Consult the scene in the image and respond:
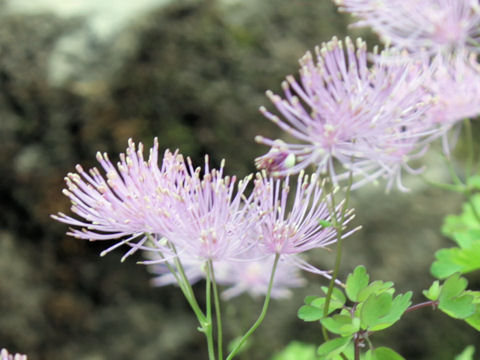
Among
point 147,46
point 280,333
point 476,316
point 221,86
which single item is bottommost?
point 280,333

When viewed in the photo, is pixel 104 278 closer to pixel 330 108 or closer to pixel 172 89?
pixel 172 89

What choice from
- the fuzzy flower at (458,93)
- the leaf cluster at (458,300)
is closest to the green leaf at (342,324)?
the leaf cluster at (458,300)

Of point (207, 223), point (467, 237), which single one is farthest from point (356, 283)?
point (467, 237)

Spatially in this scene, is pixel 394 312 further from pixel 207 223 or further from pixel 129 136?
pixel 129 136

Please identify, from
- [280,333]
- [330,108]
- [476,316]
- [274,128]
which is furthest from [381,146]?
[280,333]

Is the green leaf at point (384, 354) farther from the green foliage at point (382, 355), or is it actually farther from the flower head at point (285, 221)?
the flower head at point (285, 221)

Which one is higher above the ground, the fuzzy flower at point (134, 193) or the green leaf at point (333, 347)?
the fuzzy flower at point (134, 193)

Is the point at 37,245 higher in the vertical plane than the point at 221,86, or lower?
lower
